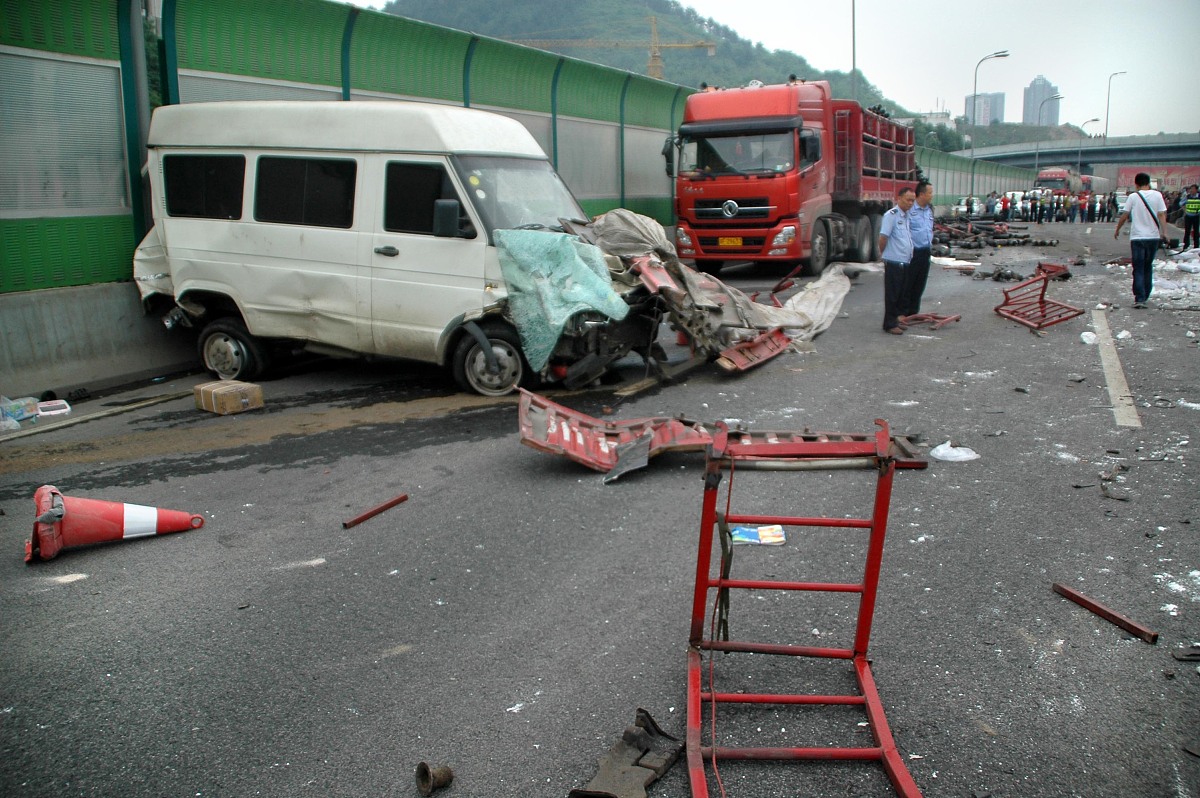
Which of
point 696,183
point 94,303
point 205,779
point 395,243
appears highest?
point 696,183

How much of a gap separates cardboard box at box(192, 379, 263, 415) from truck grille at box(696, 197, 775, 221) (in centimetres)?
1086

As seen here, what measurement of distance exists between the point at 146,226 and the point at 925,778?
32.4 ft

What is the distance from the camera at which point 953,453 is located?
6.45 m

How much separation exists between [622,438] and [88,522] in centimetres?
335

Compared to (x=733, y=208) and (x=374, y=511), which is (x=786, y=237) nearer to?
(x=733, y=208)

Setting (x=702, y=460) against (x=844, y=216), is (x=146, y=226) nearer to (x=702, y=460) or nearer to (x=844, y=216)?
(x=702, y=460)

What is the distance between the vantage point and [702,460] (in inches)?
251

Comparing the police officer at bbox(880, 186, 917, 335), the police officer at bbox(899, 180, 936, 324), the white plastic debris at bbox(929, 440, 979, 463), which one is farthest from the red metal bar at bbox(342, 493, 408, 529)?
the police officer at bbox(899, 180, 936, 324)

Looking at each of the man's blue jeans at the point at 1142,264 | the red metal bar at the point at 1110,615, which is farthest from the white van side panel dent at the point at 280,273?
the man's blue jeans at the point at 1142,264

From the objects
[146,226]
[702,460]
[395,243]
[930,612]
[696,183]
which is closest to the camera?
[930,612]

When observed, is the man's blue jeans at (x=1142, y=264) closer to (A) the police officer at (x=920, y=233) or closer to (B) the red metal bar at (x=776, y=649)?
(A) the police officer at (x=920, y=233)

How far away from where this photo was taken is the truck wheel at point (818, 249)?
58.2ft

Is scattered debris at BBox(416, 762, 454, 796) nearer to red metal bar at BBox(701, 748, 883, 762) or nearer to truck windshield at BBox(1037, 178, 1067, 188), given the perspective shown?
red metal bar at BBox(701, 748, 883, 762)

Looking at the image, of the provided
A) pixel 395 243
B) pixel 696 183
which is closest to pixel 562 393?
pixel 395 243
